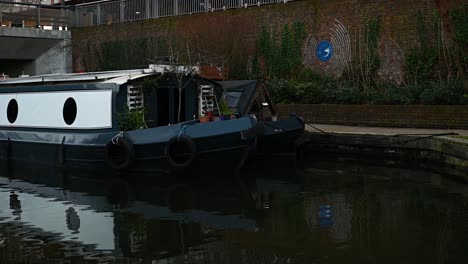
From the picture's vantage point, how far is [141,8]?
2722 cm

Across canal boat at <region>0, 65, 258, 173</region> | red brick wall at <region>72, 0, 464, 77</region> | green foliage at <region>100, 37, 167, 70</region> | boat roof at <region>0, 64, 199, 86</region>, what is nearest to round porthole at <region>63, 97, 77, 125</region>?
canal boat at <region>0, 65, 258, 173</region>

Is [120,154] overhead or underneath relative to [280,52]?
underneath

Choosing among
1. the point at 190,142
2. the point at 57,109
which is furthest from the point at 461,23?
the point at 57,109

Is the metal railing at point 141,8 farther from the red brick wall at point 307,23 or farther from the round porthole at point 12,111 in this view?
the round porthole at point 12,111

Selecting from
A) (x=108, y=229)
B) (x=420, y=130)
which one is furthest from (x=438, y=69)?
(x=108, y=229)

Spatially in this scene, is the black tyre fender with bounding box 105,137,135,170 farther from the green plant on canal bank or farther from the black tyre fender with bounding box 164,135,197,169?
the green plant on canal bank

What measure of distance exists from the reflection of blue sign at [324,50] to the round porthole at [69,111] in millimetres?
10444

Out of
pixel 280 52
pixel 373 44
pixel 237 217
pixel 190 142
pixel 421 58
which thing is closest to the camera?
pixel 237 217

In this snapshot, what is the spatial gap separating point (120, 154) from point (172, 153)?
1155 mm

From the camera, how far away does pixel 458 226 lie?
8031mm

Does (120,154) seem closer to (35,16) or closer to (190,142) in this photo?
(190,142)

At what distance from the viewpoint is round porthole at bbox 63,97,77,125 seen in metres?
13.1

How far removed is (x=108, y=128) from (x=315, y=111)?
7922mm

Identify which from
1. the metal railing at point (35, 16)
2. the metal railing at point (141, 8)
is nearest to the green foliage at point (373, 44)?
the metal railing at point (141, 8)
